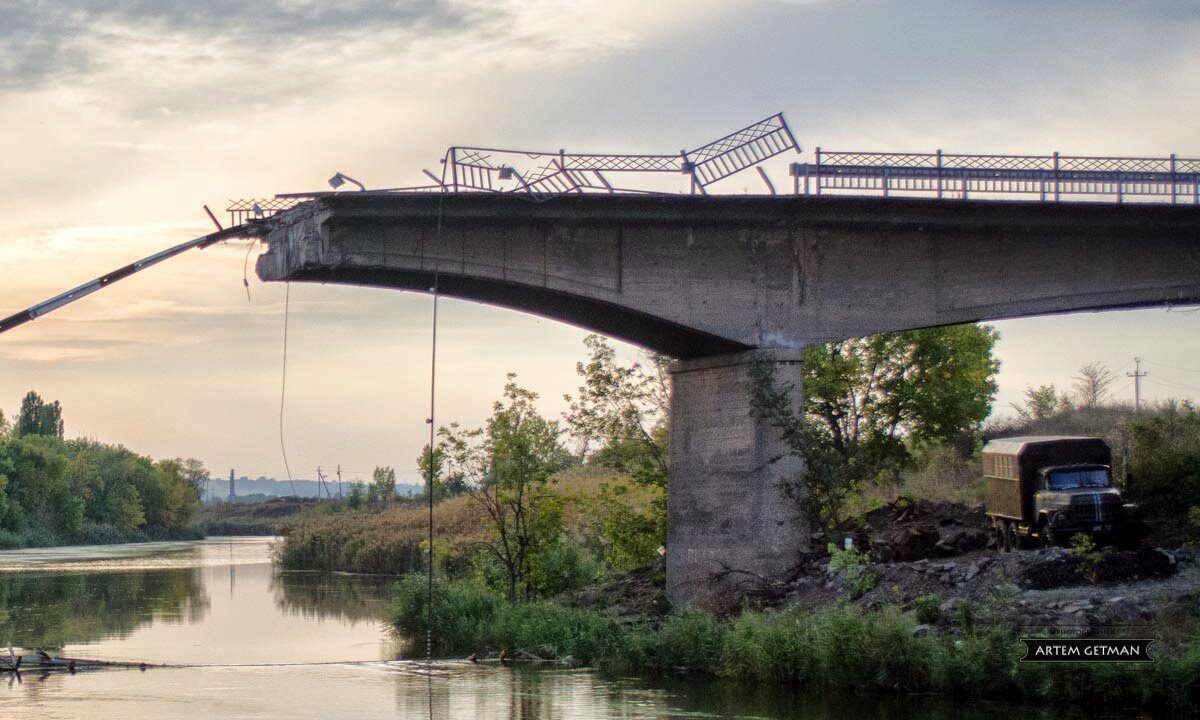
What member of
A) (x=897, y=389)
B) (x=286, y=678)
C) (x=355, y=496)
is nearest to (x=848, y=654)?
(x=286, y=678)

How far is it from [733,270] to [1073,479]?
8774 mm

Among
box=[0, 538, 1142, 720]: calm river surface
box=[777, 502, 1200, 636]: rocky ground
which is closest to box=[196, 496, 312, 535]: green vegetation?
box=[0, 538, 1142, 720]: calm river surface

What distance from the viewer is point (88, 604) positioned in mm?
48125

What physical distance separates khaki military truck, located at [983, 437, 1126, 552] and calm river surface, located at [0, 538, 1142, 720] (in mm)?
7147

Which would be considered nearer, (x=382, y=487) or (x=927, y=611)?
(x=927, y=611)

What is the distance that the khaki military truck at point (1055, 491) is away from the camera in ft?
97.2

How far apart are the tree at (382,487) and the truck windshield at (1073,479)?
81.3 m

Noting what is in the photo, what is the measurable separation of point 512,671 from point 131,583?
34.8 m

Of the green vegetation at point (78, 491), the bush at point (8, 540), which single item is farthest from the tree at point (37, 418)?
the bush at point (8, 540)

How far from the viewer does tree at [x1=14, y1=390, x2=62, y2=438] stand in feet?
493

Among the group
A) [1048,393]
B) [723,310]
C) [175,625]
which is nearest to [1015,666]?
[723,310]

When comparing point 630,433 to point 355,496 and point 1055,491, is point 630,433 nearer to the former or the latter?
point 1055,491

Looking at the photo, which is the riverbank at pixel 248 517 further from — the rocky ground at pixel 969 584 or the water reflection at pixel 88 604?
the rocky ground at pixel 969 584

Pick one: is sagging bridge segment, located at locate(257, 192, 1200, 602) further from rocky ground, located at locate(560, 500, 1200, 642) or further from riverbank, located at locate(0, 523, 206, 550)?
riverbank, located at locate(0, 523, 206, 550)
